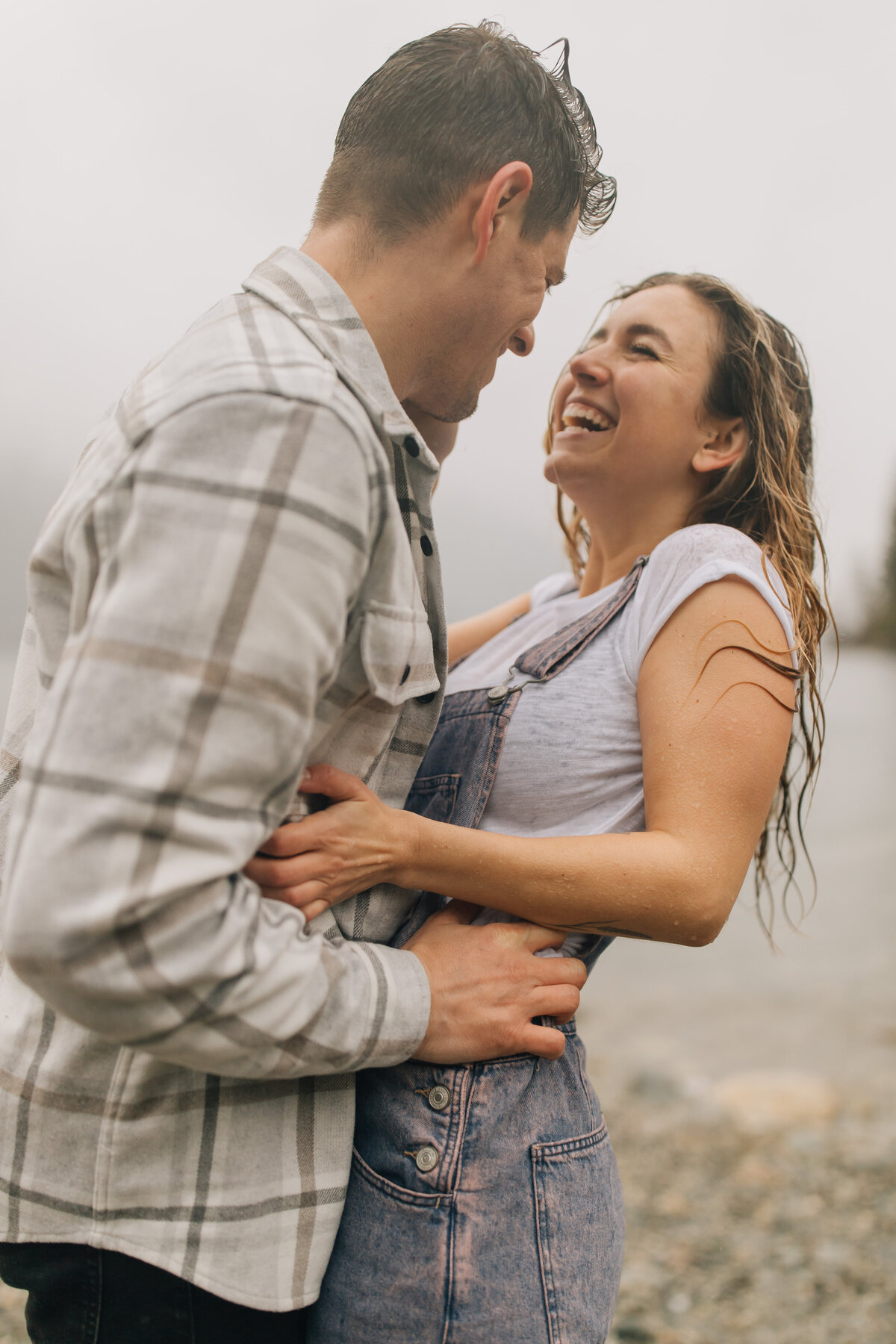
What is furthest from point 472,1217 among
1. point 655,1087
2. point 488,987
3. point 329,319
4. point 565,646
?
point 655,1087

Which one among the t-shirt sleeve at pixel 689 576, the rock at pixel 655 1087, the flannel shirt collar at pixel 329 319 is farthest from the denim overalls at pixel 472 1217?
the rock at pixel 655 1087

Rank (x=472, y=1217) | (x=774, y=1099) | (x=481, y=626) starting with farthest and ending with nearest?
1. (x=774, y=1099)
2. (x=481, y=626)
3. (x=472, y=1217)

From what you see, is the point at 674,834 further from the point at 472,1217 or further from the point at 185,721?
the point at 185,721

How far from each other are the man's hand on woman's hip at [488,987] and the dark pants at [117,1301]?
1.04ft

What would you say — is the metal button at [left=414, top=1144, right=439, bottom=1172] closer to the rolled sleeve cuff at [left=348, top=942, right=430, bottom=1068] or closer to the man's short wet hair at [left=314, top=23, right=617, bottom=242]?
the rolled sleeve cuff at [left=348, top=942, right=430, bottom=1068]

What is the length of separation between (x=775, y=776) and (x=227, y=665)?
710mm

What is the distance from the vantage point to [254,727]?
73 cm

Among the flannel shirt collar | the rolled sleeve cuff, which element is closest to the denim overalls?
the rolled sleeve cuff

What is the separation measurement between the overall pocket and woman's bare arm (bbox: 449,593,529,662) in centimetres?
98

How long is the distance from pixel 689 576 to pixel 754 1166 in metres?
6.03

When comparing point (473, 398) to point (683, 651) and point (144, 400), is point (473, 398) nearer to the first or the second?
point (683, 651)

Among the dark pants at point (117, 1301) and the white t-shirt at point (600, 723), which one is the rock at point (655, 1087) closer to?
the white t-shirt at point (600, 723)

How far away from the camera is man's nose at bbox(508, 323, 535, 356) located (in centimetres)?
130

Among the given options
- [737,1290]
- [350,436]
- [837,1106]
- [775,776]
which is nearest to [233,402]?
[350,436]
